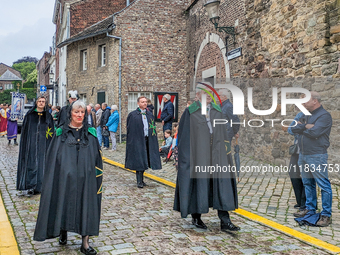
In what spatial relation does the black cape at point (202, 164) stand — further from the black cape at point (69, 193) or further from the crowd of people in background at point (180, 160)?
the black cape at point (69, 193)

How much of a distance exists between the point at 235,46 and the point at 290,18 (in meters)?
3.47

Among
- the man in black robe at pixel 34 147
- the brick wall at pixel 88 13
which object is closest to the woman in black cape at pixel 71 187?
the man in black robe at pixel 34 147

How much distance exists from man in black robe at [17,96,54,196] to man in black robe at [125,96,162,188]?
1.75 meters

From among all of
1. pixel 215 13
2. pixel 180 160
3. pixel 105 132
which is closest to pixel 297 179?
pixel 180 160

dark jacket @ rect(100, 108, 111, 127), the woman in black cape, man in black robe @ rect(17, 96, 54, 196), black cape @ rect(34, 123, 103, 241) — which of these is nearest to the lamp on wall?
dark jacket @ rect(100, 108, 111, 127)

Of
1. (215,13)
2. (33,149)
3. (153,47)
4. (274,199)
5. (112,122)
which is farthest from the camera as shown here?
(153,47)

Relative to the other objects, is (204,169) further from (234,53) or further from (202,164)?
(234,53)

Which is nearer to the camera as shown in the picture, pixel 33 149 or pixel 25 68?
pixel 33 149

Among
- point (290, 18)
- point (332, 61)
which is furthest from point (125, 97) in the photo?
point (332, 61)

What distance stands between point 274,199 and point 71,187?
4115mm

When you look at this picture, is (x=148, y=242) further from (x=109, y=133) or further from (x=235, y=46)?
(x=109, y=133)

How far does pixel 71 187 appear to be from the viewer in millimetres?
3926

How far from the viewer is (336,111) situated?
25.2ft

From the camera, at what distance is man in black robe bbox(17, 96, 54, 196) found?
22.7 ft
